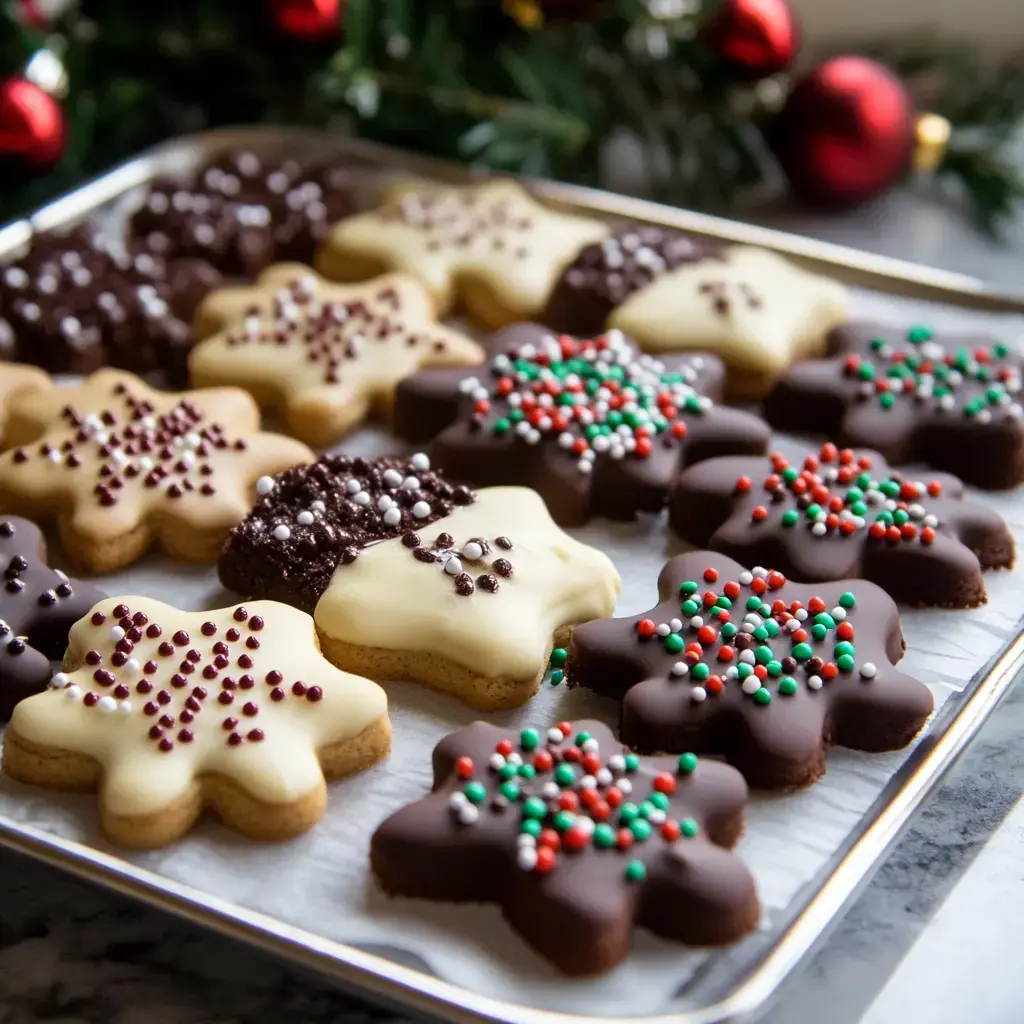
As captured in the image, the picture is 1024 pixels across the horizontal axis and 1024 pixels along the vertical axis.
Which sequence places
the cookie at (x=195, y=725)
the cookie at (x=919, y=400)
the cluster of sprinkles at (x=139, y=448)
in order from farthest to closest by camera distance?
the cookie at (x=919, y=400)
the cluster of sprinkles at (x=139, y=448)
the cookie at (x=195, y=725)

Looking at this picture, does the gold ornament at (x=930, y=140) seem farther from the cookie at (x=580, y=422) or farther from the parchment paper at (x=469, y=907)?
the parchment paper at (x=469, y=907)

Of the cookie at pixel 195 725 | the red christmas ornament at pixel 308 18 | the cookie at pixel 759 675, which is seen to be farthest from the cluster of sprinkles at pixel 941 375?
the red christmas ornament at pixel 308 18

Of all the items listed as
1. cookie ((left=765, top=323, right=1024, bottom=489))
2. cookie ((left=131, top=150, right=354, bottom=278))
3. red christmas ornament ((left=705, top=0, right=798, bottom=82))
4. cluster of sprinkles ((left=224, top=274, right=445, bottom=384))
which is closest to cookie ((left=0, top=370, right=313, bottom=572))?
cluster of sprinkles ((left=224, top=274, right=445, bottom=384))

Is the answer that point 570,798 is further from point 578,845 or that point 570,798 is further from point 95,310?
point 95,310

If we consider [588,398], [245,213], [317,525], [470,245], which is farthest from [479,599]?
[245,213]

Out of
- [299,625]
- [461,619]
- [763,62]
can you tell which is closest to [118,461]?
[299,625]

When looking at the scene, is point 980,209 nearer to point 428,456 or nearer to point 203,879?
point 428,456
